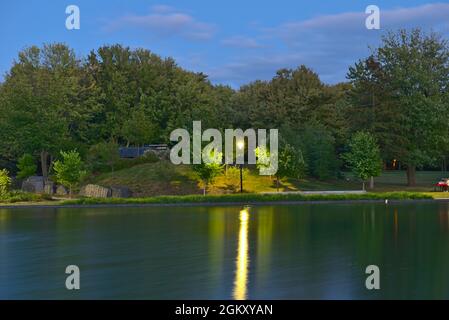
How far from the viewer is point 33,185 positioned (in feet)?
179

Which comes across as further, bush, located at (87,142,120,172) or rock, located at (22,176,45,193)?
bush, located at (87,142,120,172)

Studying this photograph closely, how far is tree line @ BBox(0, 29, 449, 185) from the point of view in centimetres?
6069

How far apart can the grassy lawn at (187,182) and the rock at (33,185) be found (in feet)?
18.0

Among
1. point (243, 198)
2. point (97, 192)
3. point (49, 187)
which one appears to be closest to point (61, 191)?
point (49, 187)

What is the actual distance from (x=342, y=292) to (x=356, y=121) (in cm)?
5172

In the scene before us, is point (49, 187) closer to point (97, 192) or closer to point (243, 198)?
point (97, 192)

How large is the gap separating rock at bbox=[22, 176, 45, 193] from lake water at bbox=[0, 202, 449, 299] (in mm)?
22512

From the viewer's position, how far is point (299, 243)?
21141mm

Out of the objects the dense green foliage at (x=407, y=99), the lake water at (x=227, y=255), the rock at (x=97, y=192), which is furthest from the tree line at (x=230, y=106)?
the lake water at (x=227, y=255)

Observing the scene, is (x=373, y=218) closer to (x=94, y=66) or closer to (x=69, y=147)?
(x=69, y=147)

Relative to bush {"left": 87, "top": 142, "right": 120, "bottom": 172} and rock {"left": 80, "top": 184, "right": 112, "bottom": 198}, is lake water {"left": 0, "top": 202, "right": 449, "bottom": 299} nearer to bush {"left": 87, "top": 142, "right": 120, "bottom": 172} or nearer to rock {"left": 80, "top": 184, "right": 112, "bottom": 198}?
rock {"left": 80, "top": 184, "right": 112, "bottom": 198}

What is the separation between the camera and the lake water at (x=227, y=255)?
13789mm

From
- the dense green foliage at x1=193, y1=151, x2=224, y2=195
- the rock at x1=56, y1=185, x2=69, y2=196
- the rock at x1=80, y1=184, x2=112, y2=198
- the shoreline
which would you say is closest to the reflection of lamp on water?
the shoreline
